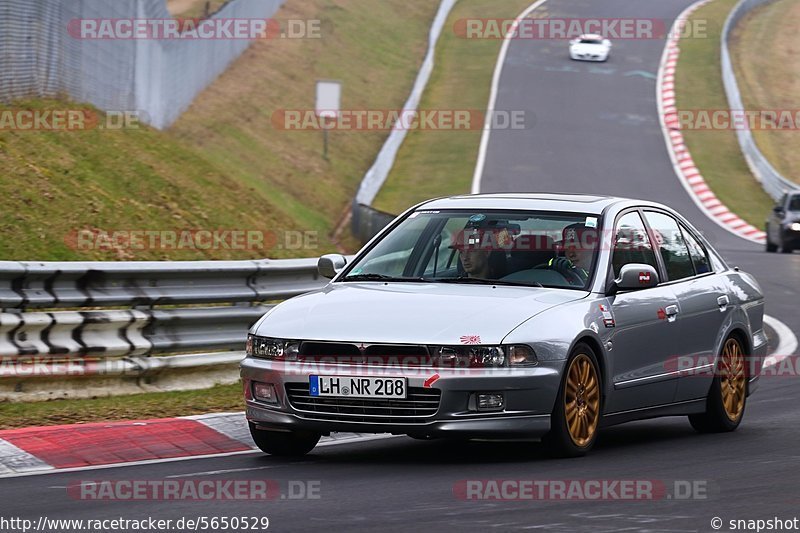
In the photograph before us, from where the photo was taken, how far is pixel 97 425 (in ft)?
31.3

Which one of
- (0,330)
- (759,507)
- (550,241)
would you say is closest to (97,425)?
(0,330)

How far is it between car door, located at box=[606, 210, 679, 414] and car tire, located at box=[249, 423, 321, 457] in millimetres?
1757

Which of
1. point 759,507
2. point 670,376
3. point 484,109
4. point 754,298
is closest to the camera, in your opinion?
point 759,507

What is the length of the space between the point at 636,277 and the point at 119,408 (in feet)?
→ 12.4

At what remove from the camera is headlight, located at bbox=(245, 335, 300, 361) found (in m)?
8.30

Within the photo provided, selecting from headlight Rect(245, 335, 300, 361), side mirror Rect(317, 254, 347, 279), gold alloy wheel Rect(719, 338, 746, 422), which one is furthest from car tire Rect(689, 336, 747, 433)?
headlight Rect(245, 335, 300, 361)

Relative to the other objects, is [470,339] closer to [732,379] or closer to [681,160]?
[732,379]

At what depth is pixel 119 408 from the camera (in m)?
10.5

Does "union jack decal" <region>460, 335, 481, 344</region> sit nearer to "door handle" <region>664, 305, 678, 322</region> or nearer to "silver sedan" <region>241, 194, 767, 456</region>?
"silver sedan" <region>241, 194, 767, 456</region>

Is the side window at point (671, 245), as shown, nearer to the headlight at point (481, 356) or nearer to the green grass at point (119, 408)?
the headlight at point (481, 356)

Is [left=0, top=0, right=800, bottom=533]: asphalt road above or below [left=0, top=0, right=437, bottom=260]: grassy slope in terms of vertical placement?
below

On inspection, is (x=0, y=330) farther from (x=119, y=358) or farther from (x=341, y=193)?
(x=341, y=193)

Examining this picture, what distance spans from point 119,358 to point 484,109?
4084 cm

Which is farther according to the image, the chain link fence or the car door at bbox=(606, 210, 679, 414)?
the chain link fence
